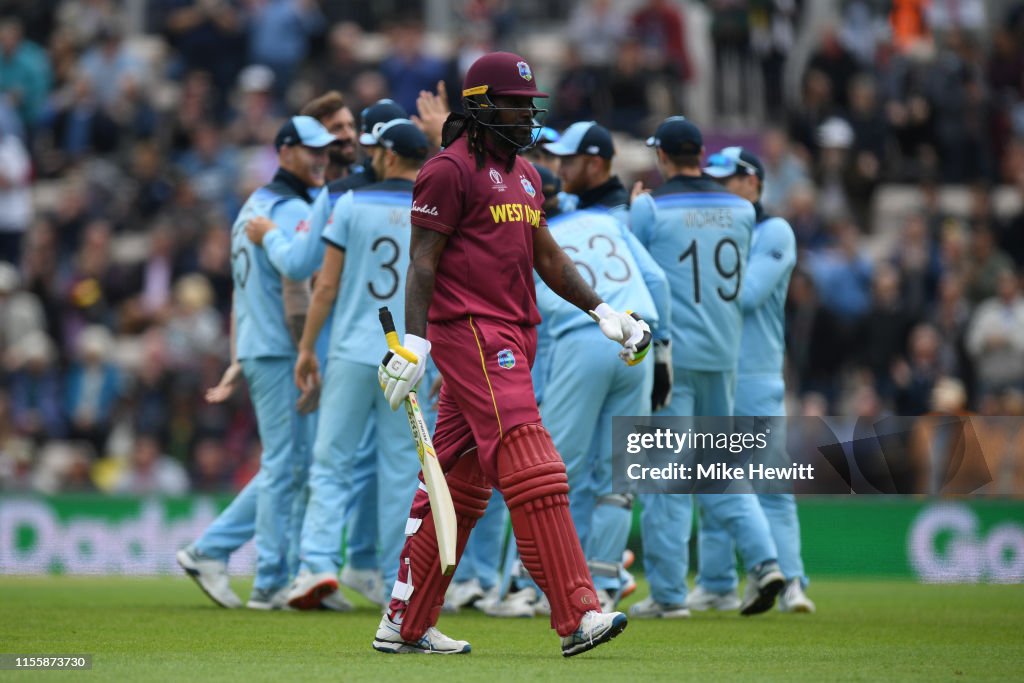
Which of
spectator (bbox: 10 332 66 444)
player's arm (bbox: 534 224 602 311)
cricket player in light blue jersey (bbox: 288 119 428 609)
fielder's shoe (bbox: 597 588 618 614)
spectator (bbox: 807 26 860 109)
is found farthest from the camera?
spectator (bbox: 807 26 860 109)

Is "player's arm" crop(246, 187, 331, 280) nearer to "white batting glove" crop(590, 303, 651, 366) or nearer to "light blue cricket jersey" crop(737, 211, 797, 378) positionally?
"light blue cricket jersey" crop(737, 211, 797, 378)

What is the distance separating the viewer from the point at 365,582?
1178 cm

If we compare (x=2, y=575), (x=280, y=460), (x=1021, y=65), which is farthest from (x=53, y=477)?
(x=1021, y=65)

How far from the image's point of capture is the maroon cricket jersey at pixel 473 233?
8.12 metres

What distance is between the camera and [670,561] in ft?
37.0

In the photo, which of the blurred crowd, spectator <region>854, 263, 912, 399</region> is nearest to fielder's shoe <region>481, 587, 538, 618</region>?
the blurred crowd

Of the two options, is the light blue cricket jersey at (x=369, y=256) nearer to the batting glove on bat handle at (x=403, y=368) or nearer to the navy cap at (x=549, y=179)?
the navy cap at (x=549, y=179)

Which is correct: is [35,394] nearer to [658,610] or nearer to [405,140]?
[405,140]

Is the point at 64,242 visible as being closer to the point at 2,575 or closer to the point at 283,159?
the point at 2,575

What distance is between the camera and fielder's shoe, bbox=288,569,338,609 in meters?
11.0

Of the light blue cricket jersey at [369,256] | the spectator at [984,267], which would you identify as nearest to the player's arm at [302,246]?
the light blue cricket jersey at [369,256]

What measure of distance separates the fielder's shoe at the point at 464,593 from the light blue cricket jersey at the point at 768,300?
8.12 feet

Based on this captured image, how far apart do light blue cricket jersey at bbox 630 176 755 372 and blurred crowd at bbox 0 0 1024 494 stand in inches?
268

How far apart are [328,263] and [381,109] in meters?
1.29
